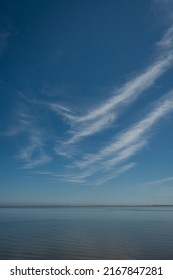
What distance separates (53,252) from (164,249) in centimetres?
1187

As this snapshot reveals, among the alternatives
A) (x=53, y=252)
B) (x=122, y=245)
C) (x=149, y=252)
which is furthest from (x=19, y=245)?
(x=149, y=252)

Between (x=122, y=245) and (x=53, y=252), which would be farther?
(x=122, y=245)

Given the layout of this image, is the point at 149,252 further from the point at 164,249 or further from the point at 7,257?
the point at 7,257

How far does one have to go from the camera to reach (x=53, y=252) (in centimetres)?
2703
